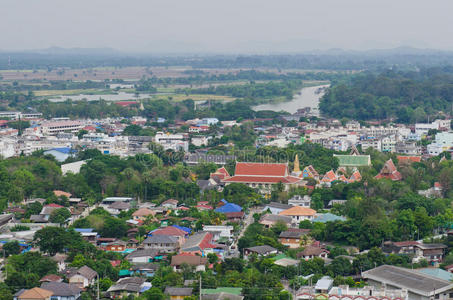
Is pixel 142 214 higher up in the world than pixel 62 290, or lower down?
lower down

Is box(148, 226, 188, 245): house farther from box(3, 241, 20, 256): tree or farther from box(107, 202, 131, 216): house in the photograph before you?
box(3, 241, 20, 256): tree

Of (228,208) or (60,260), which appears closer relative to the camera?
(60,260)

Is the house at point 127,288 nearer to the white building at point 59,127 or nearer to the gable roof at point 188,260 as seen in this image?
the gable roof at point 188,260

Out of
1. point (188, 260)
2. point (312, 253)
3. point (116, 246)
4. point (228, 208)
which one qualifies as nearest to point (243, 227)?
point (228, 208)

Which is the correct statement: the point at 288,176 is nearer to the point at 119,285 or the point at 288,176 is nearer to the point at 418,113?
the point at 119,285

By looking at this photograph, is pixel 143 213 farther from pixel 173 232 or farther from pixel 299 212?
pixel 299 212

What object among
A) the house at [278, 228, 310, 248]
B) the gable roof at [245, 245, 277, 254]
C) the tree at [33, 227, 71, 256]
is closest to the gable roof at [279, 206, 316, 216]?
the house at [278, 228, 310, 248]

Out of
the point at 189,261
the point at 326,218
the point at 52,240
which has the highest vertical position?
the point at 52,240
